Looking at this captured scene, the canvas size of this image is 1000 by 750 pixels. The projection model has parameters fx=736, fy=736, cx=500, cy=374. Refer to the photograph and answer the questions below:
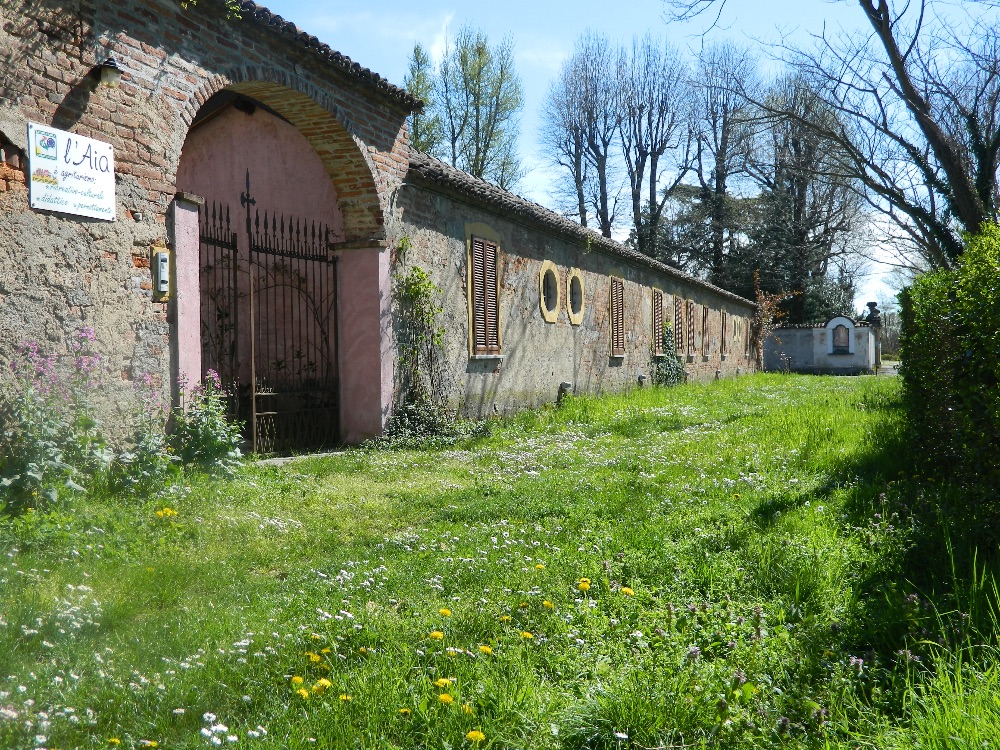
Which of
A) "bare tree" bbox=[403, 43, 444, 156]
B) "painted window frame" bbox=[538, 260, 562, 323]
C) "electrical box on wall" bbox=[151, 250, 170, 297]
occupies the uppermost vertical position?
"bare tree" bbox=[403, 43, 444, 156]

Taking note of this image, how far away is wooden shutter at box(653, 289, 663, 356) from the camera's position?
19703 millimetres

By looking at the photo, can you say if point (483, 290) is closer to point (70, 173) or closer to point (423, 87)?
point (70, 173)

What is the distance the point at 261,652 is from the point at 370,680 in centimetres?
51

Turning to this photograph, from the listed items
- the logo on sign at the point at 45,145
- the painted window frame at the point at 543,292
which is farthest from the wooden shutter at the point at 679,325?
the logo on sign at the point at 45,145

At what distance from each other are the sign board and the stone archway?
1059 millimetres

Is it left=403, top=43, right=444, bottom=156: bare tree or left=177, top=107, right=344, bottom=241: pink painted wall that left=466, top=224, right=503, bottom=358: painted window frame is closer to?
left=177, top=107, right=344, bottom=241: pink painted wall

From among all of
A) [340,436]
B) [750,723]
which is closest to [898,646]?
[750,723]

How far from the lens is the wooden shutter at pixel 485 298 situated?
10812 mm

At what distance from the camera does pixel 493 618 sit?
3312mm

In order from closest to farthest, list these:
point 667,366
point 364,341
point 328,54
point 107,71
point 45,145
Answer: point 45,145
point 107,71
point 328,54
point 364,341
point 667,366

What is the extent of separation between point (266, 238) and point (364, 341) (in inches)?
64.8

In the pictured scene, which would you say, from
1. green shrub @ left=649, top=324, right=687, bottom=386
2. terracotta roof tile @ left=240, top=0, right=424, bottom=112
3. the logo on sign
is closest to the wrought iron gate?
terracotta roof tile @ left=240, top=0, right=424, bottom=112

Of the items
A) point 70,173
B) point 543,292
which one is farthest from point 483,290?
point 70,173

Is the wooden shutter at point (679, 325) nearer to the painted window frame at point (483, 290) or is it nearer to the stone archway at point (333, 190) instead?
the painted window frame at point (483, 290)
